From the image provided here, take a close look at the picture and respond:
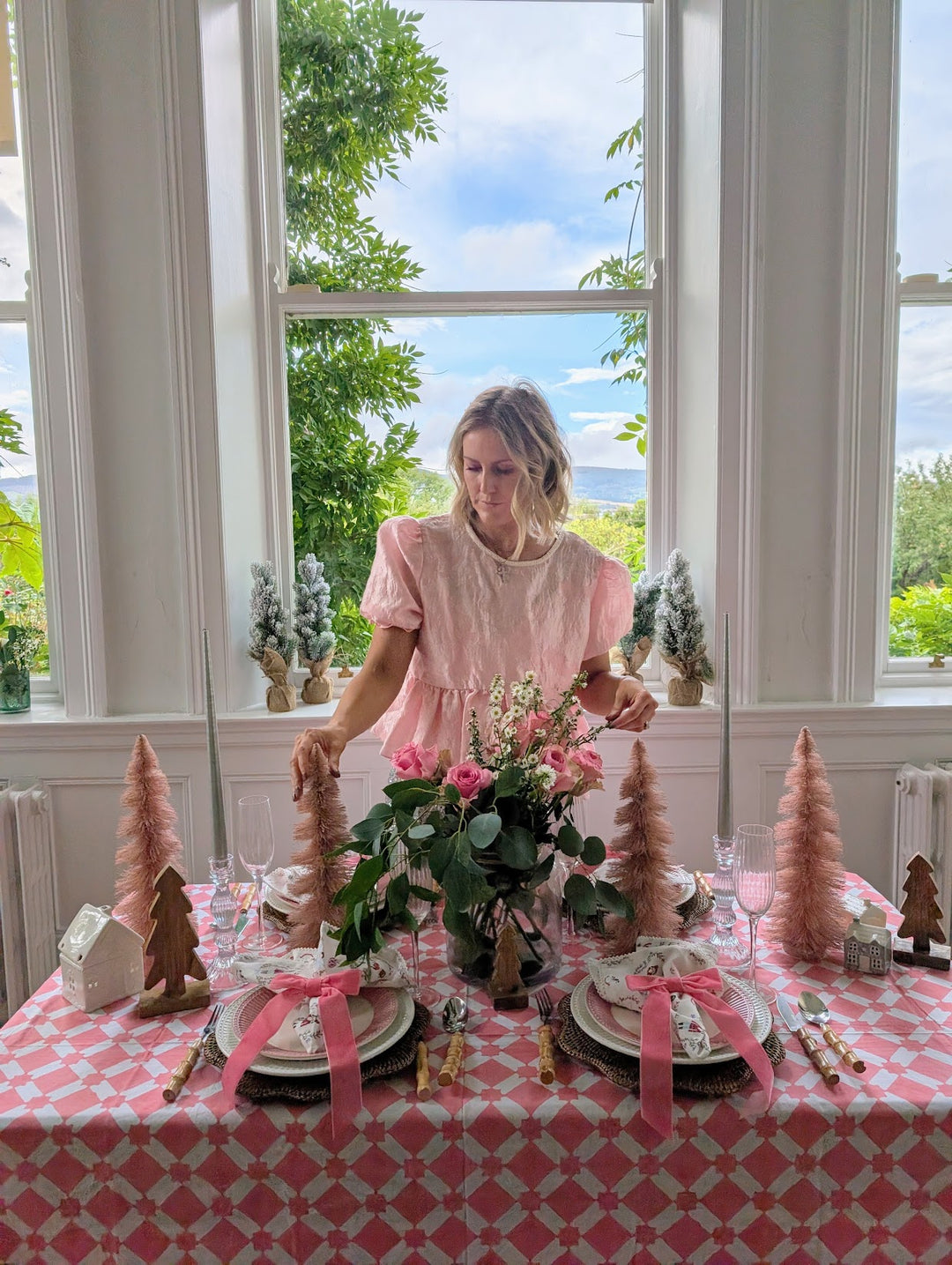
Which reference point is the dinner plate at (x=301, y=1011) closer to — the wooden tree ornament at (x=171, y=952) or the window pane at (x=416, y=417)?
the wooden tree ornament at (x=171, y=952)

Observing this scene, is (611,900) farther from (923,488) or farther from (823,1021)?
(923,488)

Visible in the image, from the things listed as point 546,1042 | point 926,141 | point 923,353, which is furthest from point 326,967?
point 926,141

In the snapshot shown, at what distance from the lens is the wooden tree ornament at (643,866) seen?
1113mm

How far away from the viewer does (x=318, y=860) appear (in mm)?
1126

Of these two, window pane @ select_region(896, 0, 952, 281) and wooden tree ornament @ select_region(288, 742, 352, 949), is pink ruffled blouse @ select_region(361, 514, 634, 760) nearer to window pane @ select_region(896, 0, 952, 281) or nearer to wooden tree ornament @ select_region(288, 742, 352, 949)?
wooden tree ornament @ select_region(288, 742, 352, 949)

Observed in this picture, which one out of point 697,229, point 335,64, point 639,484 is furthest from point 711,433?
point 335,64

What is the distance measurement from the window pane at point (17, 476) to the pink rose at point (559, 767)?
6.05 ft

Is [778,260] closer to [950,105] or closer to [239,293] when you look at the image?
[950,105]

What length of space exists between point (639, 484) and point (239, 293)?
124 cm

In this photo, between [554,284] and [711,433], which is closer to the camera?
[711,433]

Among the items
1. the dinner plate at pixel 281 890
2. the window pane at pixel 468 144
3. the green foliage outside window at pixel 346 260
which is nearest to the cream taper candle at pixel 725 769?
the dinner plate at pixel 281 890

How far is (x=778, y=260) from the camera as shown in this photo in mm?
1989

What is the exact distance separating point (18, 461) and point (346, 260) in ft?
3.56

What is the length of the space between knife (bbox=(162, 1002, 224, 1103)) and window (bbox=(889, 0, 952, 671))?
214 cm
